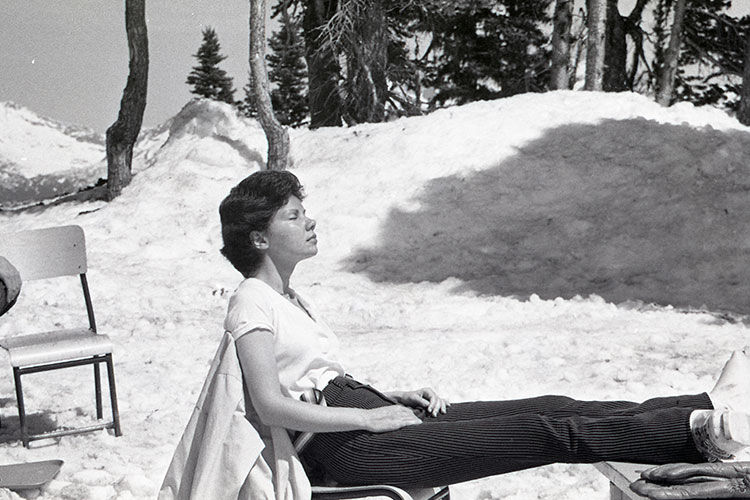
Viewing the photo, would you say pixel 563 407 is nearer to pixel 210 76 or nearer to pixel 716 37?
pixel 716 37

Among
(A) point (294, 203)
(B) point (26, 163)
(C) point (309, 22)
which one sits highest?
(C) point (309, 22)

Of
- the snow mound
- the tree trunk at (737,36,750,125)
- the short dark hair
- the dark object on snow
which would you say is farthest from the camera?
the snow mound

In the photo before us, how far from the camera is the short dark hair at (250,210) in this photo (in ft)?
9.21

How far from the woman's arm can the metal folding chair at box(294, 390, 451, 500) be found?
0.13 metres

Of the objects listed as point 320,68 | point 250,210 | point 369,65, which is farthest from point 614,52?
point 250,210

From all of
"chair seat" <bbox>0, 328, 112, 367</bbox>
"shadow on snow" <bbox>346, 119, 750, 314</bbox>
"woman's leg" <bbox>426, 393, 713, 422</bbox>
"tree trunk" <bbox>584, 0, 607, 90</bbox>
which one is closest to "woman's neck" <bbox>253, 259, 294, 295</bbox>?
"woman's leg" <bbox>426, 393, 713, 422</bbox>

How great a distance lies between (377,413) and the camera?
2639 millimetres

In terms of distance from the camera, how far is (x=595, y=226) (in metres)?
10.8

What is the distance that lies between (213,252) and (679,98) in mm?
15635

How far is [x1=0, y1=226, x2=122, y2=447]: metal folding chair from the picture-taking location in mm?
4957

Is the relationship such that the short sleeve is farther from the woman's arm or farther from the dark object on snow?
the dark object on snow

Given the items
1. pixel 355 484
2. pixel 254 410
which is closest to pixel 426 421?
pixel 355 484

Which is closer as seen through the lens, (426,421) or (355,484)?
(355,484)

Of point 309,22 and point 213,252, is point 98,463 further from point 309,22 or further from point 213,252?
point 309,22
